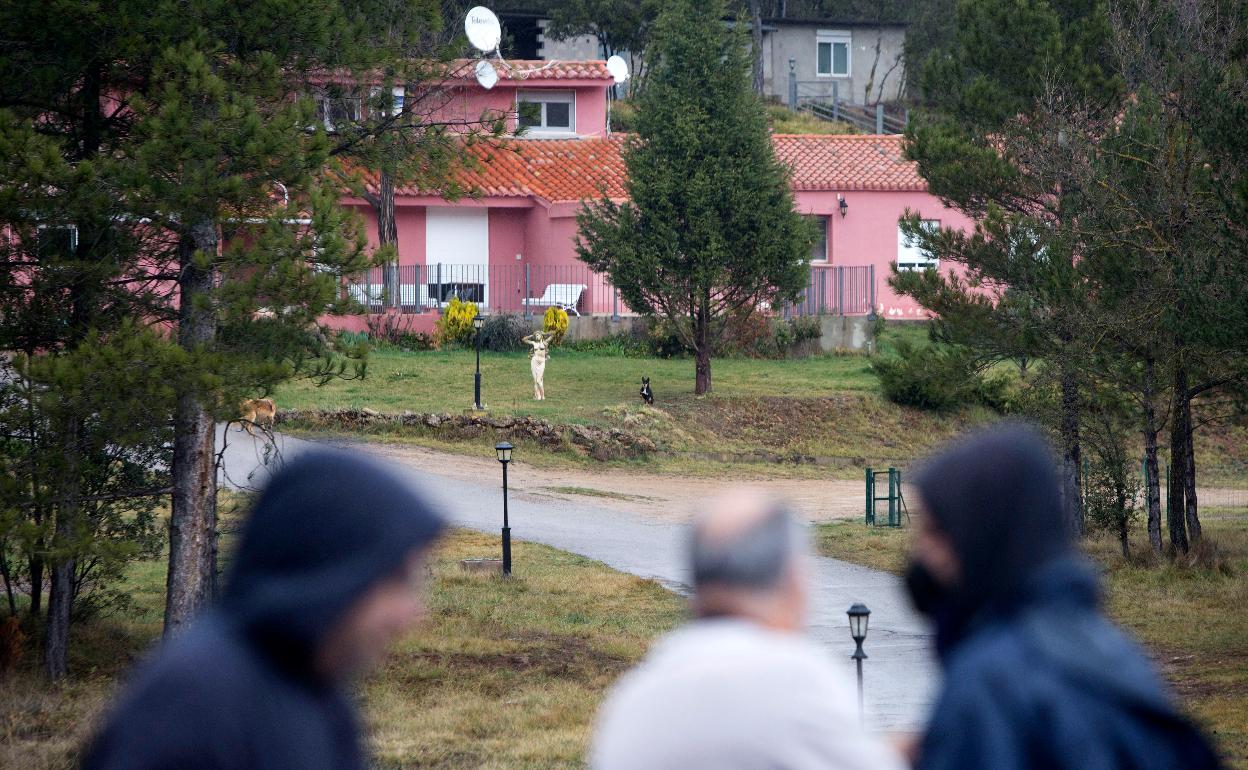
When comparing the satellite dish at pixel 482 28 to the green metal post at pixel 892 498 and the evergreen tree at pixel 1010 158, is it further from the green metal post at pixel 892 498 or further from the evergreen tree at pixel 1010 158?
the green metal post at pixel 892 498

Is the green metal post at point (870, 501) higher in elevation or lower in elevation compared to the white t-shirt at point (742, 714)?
lower

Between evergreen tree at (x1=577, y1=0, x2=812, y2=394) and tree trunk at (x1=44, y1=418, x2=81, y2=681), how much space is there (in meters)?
18.0

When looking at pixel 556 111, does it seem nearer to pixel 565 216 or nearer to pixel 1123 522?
pixel 565 216

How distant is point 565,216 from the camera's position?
36219 millimetres

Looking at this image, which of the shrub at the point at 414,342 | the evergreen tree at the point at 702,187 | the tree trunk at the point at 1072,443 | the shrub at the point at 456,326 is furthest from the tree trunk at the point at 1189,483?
the shrub at the point at 414,342

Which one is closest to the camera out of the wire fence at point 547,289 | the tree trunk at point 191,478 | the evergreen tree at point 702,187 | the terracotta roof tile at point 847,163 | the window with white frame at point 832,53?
the tree trunk at point 191,478

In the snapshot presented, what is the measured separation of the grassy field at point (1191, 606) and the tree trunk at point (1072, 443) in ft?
2.21

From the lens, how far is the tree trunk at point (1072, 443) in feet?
58.7

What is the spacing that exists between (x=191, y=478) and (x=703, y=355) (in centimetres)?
1836

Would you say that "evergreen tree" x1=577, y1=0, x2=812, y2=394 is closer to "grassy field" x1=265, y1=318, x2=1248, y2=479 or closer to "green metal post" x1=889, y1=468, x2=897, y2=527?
"grassy field" x1=265, y1=318, x2=1248, y2=479

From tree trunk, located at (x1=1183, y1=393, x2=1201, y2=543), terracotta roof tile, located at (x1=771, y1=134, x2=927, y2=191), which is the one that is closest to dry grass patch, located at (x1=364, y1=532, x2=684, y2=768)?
tree trunk, located at (x1=1183, y1=393, x2=1201, y2=543)

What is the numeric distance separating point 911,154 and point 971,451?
18.6 meters

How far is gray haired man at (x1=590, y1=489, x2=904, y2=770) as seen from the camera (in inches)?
92.8

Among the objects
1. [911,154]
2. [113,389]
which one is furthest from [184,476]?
[911,154]
